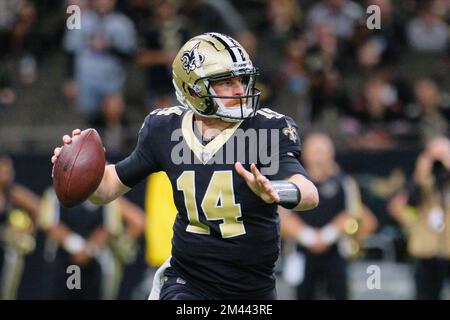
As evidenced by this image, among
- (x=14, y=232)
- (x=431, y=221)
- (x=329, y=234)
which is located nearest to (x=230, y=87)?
(x=431, y=221)

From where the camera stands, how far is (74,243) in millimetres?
9836

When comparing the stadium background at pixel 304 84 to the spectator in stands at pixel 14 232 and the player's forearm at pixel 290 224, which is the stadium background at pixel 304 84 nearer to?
the spectator in stands at pixel 14 232

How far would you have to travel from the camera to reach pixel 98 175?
5.72 m

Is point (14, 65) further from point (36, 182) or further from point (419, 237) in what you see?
point (419, 237)

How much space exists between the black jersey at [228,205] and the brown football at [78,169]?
35 centimetres

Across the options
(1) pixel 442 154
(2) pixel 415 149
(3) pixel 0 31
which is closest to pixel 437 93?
(2) pixel 415 149

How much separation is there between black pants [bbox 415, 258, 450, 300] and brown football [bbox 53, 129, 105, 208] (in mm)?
4212

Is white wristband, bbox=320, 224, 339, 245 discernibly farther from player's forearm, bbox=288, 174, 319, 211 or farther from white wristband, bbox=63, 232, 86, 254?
player's forearm, bbox=288, 174, 319, 211

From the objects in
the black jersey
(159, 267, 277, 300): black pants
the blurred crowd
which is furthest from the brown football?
the blurred crowd

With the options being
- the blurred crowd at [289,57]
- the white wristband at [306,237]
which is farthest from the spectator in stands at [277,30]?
the white wristband at [306,237]

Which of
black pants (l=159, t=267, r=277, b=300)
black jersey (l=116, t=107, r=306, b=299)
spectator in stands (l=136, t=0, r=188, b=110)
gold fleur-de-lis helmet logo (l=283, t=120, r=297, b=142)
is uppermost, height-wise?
spectator in stands (l=136, t=0, r=188, b=110)

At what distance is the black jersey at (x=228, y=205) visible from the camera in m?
5.54

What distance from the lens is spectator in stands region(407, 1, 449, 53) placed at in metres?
12.8
